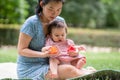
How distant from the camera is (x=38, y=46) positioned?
4789 millimetres

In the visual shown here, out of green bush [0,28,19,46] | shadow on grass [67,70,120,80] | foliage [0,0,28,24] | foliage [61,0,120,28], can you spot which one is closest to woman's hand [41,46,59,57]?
shadow on grass [67,70,120,80]

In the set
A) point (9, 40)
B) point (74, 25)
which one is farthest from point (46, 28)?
point (74, 25)

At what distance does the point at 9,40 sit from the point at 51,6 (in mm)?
15025

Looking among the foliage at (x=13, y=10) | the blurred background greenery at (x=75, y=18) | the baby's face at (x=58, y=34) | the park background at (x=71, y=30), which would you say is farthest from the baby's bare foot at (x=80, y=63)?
the foliage at (x=13, y=10)

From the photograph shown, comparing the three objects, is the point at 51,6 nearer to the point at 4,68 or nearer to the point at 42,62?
the point at 42,62

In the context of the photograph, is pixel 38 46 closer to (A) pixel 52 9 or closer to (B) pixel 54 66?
(B) pixel 54 66

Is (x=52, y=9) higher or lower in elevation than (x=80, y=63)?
higher

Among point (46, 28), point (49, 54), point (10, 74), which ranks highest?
point (46, 28)

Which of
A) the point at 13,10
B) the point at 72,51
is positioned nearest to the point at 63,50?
the point at 72,51

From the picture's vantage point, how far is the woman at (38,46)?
4.61 m

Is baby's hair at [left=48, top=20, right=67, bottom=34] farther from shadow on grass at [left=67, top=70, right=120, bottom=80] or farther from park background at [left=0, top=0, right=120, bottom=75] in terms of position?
park background at [left=0, top=0, right=120, bottom=75]

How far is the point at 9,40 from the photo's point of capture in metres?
19.4

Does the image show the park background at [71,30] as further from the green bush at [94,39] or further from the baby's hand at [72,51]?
the baby's hand at [72,51]

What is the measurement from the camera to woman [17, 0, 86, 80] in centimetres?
461
